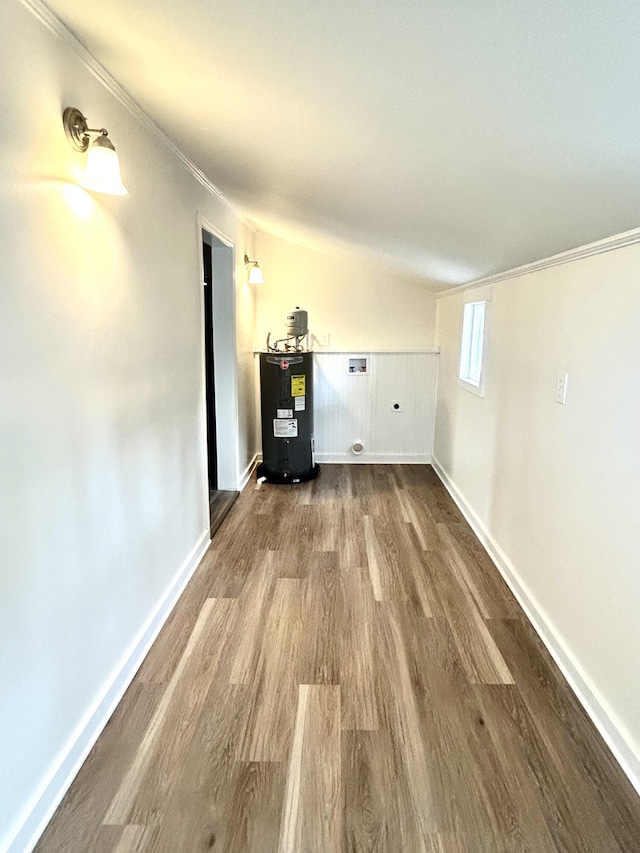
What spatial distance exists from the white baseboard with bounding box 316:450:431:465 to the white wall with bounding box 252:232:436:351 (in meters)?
1.01

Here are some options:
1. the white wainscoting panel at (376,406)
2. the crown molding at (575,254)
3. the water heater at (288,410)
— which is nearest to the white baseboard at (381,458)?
the white wainscoting panel at (376,406)

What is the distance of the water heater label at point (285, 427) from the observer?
417cm

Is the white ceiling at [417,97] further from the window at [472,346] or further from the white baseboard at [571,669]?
the white baseboard at [571,669]

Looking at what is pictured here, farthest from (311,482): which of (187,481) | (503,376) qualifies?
(503,376)

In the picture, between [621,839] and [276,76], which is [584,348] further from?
[621,839]

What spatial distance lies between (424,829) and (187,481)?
1.83 meters

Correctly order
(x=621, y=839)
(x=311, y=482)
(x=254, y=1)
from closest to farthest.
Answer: (x=254, y=1) → (x=621, y=839) → (x=311, y=482)

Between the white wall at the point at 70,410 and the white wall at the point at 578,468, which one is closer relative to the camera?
the white wall at the point at 70,410

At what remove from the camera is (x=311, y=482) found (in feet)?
14.0

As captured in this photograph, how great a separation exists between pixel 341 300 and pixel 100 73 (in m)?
3.18

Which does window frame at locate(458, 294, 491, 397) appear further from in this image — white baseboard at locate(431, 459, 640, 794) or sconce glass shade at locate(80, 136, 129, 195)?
sconce glass shade at locate(80, 136, 129, 195)

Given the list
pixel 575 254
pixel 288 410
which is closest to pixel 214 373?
pixel 288 410

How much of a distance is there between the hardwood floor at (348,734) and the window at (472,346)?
140cm

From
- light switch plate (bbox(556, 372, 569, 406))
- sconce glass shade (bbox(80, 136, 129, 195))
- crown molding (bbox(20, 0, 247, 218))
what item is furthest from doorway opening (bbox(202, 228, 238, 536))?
light switch plate (bbox(556, 372, 569, 406))
